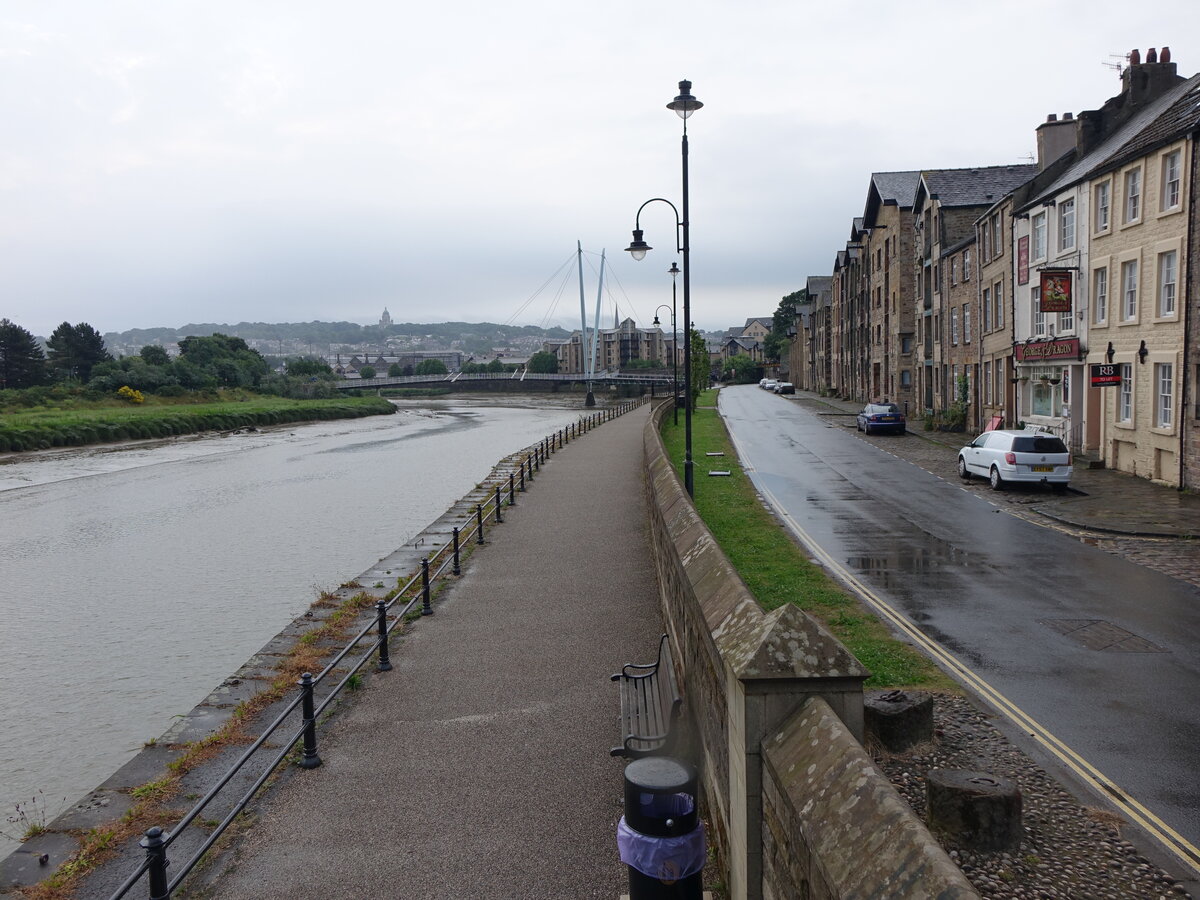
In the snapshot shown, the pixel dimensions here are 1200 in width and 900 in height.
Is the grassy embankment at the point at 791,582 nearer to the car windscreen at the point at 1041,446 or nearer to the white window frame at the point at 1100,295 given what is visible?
the car windscreen at the point at 1041,446

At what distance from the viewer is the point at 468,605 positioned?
14.5m

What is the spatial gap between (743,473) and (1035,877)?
23302mm

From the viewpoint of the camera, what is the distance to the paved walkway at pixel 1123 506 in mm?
18141

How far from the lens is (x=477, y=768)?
8258mm

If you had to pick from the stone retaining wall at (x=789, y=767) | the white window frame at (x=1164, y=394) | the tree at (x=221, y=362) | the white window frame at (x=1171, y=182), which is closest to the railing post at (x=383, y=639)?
the stone retaining wall at (x=789, y=767)

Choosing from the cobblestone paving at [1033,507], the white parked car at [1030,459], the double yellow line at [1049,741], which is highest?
the white parked car at [1030,459]

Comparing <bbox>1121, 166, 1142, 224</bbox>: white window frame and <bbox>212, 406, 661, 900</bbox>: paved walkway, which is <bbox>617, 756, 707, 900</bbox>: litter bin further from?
<bbox>1121, 166, 1142, 224</bbox>: white window frame

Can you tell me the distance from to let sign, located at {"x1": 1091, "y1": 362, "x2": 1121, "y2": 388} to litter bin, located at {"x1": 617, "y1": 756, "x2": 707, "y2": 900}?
24321 millimetres

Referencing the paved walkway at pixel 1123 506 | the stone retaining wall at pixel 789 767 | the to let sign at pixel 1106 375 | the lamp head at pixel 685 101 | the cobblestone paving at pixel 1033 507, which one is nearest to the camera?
the stone retaining wall at pixel 789 767

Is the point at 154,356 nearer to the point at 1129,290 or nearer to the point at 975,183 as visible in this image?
the point at 975,183

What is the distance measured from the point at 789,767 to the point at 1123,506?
764 inches

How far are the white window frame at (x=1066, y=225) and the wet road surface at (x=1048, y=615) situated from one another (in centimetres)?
1043

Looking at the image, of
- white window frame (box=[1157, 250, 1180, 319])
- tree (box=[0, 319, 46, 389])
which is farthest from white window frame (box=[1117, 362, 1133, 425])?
tree (box=[0, 319, 46, 389])

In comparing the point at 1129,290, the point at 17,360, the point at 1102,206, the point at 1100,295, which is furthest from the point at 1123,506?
the point at 17,360
